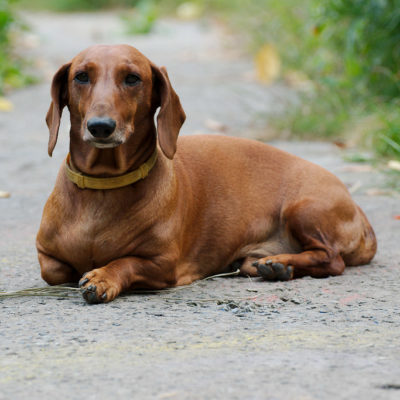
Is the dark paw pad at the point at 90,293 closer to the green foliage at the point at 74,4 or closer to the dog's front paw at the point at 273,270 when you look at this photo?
the dog's front paw at the point at 273,270

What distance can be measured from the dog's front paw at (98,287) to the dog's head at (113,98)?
20.0 inches

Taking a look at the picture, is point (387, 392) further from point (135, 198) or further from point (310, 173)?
point (310, 173)

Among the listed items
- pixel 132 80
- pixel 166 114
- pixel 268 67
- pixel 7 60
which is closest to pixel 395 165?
pixel 166 114

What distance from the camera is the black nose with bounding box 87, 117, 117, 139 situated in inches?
111

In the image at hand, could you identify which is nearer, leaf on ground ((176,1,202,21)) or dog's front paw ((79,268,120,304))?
dog's front paw ((79,268,120,304))

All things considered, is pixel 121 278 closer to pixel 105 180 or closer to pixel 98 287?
pixel 98 287

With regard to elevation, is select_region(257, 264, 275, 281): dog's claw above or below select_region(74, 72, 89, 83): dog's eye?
below

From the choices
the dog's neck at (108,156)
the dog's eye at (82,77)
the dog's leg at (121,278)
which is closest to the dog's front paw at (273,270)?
the dog's leg at (121,278)

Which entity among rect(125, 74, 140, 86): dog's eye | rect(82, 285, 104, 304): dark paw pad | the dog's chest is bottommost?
rect(82, 285, 104, 304): dark paw pad

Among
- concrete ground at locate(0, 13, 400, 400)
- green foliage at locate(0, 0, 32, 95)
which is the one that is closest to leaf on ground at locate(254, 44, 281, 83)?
green foliage at locate(0, 0, 32, 95)

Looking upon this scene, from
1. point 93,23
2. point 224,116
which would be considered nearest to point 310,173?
point 224,116

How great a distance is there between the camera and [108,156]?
316cm

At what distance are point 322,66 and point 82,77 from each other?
528cm

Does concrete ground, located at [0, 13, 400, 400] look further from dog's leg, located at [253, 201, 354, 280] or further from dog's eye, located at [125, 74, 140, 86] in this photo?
dog's eye, located at [125, 74, 140, 86]
